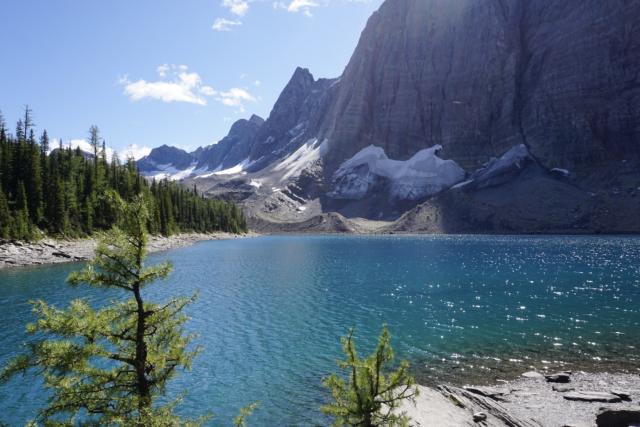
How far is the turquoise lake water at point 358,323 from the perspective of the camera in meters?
25.5

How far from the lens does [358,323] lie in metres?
41.0

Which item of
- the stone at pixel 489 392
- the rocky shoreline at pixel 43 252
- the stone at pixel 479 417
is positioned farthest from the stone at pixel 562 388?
the rocky shoreline at pixel 43 252

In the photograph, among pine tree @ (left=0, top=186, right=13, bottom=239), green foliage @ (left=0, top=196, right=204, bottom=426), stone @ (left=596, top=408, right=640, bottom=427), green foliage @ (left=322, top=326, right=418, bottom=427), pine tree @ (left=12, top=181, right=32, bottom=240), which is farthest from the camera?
pine tree @ (left=12, top=181, right=32, bottom=240)

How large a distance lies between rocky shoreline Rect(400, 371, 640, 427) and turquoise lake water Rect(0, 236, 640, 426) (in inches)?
103

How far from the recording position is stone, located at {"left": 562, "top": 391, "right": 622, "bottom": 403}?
21969 millimetres

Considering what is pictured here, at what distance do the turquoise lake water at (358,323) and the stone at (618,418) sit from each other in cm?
843

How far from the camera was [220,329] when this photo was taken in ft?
127

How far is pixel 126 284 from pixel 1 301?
45118 mm

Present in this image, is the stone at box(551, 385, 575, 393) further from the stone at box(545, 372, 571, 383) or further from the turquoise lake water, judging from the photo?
the turquoise lake water

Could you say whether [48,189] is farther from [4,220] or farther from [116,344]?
[116,344]

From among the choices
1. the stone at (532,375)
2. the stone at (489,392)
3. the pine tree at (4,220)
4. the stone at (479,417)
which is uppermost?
the pine tree at (4,220)

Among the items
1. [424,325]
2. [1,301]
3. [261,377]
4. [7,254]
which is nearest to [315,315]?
[424,325]

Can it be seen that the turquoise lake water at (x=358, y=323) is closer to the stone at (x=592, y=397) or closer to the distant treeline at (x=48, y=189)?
the stone at (x=592, y=397)

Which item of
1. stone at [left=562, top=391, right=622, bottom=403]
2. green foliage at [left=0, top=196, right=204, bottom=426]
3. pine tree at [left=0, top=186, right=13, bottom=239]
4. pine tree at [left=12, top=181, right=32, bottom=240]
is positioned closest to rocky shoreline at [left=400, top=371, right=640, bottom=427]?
stone at [left=562, top=391, right=622, bottom=403]
